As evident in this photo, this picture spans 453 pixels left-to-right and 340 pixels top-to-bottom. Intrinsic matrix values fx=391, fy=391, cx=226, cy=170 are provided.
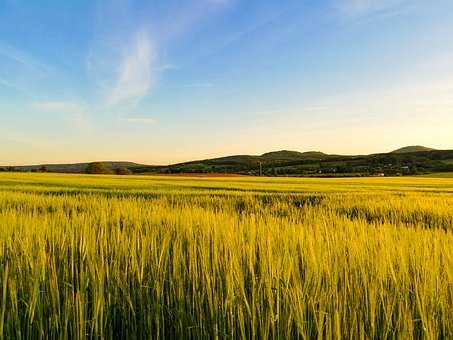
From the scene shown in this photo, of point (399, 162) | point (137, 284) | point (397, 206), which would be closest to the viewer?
point (137, 284)

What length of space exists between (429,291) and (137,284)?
1236 millimetres

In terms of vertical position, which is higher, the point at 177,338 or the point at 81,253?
the point at 81,253

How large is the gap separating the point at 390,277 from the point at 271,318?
815mm

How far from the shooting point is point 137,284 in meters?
1.76

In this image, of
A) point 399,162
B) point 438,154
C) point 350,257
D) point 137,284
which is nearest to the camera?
point 137,284

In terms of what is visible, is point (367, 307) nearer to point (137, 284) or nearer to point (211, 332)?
point (211, 332)

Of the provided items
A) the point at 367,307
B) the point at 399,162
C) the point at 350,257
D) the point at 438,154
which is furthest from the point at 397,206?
the point at 438,154

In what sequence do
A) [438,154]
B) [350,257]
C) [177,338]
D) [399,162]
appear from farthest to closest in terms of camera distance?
[438,154] < [399,162] < [350,257] < [177,338]

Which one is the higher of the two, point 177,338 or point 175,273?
point 175,273

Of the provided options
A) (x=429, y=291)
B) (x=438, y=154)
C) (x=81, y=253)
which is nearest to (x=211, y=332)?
(x=429, y=291)

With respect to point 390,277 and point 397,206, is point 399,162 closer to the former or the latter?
point 397,206

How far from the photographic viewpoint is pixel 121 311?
1535 mm

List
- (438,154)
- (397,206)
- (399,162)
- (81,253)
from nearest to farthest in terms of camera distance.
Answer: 1. (81,253)
2. (397,206)
3. (399,162)
4. (438,154)

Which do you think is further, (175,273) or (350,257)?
(350,257)
